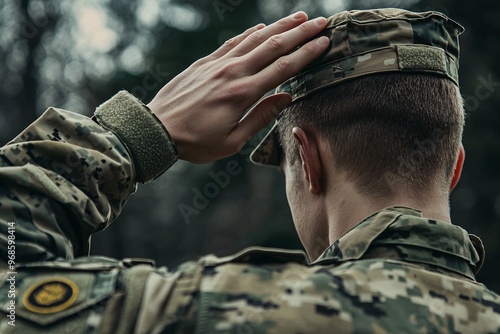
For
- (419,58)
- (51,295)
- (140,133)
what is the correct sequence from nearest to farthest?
(51,295)
(140,133)
(419,58)

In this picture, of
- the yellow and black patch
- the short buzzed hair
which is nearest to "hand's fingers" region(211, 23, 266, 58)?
the short buzzed hair

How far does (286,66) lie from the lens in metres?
2.70

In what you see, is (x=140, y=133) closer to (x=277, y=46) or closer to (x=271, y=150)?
(x=277, y=46)

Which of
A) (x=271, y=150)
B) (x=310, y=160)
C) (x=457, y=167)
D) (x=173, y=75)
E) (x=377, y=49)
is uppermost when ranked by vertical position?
(x=377, y=49)

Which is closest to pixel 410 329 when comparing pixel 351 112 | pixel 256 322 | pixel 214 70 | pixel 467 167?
pixel 256 322

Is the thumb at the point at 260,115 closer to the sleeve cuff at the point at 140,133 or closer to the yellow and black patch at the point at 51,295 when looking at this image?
the sleeve cuff at the point at 140,133

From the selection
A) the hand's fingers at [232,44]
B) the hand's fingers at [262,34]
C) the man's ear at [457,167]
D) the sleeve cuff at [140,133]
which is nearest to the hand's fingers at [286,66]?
the hand's fingers at [262,34]

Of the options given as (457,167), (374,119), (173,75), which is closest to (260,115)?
(374,119)

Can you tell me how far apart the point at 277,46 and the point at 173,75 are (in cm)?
1666

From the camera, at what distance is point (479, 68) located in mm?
17438

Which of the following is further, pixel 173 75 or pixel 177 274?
pixel 173 75

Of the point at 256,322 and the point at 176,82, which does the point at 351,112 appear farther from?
the point at 256,322

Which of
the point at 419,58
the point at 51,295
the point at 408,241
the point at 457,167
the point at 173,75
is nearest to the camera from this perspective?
the point at 51,295

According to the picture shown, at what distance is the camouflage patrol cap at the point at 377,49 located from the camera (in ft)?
9.01
